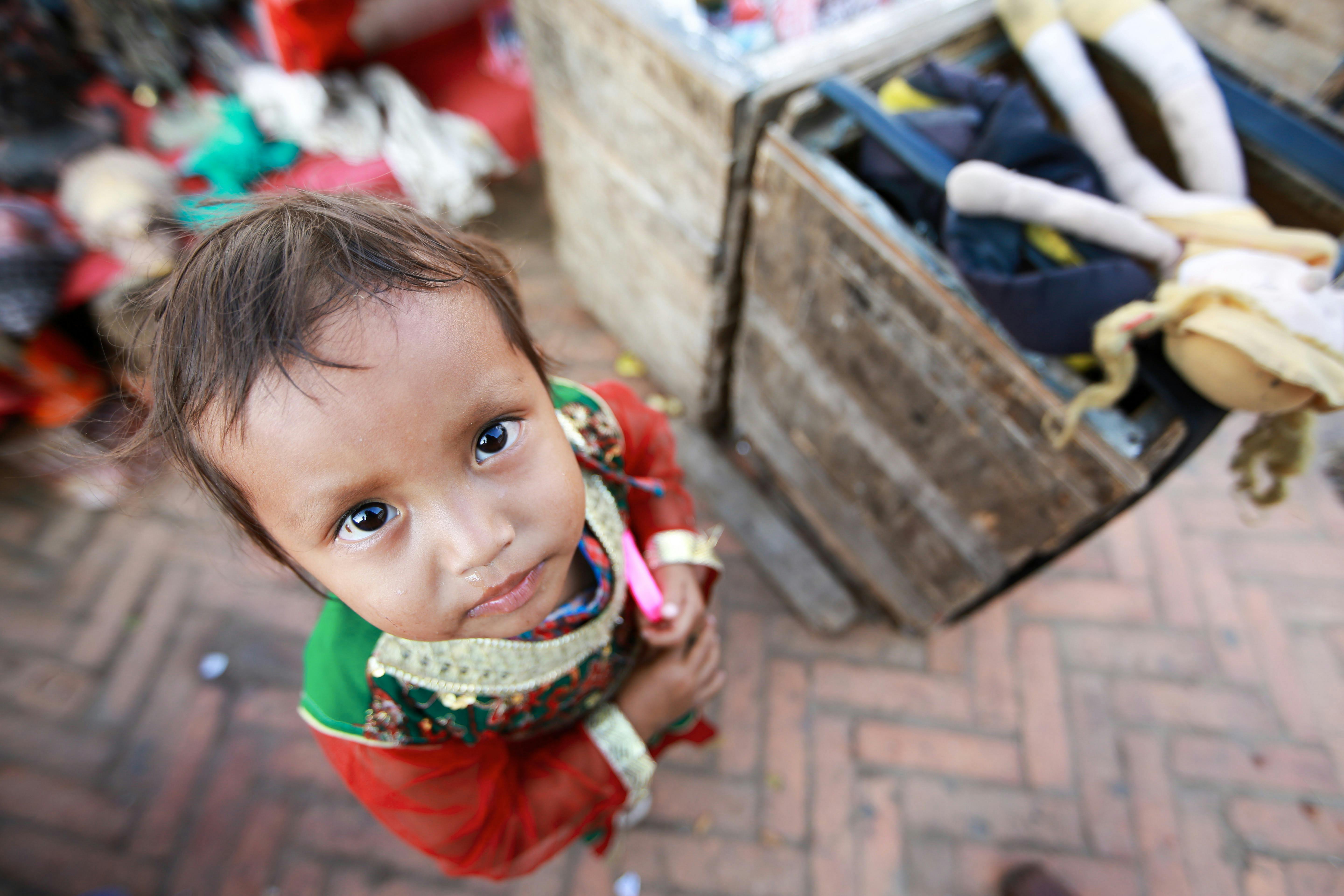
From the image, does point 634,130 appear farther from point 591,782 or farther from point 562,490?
point 591,782

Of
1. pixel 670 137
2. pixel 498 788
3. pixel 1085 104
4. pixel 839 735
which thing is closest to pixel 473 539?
pixel 498 788

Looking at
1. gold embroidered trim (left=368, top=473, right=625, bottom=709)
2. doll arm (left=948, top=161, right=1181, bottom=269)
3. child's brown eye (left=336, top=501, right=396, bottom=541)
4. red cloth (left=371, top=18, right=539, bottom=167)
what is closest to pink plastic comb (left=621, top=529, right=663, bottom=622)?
gold embroidered trim (left=368, top=473, right=625, bottom=709)

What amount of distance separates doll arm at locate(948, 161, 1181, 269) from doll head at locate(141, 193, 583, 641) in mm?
946

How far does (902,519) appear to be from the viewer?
1.86 m

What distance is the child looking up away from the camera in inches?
25.8

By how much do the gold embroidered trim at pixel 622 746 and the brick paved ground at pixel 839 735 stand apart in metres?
0.91

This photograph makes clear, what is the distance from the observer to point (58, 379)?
2410mm

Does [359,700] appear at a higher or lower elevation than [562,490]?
lower

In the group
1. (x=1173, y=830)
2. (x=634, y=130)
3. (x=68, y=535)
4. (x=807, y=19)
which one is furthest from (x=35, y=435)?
(x=1173, y=830)

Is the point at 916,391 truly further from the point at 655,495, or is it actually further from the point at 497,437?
the point at 497,437

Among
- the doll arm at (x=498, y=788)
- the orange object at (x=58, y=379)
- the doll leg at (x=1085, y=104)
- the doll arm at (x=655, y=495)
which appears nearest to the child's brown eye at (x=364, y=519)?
the doll arm at (x=498, y=788)

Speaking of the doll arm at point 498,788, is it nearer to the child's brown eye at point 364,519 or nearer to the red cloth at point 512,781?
the red cloth at point 512,781

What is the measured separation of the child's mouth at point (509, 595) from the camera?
0.75 metres

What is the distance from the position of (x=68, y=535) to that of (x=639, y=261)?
7.86ft
